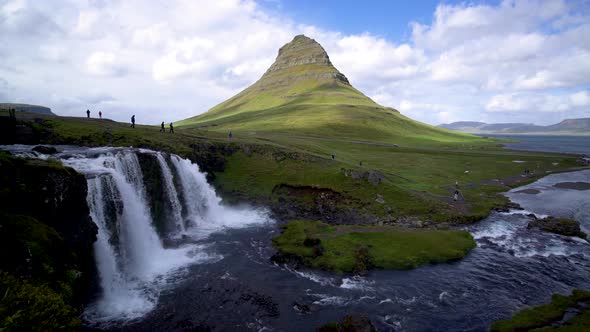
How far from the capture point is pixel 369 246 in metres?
41.6

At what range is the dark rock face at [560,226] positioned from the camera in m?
48.1

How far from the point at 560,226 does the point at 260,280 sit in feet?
155

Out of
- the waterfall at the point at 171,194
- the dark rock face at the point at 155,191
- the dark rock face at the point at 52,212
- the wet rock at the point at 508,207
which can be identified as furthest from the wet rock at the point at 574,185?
the dark rock face at the point at 52,212

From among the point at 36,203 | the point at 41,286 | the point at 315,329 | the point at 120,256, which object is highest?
the point at 36,203

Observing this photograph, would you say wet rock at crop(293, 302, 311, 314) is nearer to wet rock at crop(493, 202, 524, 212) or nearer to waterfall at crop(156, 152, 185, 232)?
waterfall at crop(156, 152, 185, 232)

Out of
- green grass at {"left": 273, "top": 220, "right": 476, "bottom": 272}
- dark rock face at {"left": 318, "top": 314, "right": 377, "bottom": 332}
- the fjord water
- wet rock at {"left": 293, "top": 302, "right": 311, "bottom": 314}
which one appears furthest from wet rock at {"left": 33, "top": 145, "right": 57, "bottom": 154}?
dark rock face at {"left": 318, "top": 314, "right": 377, "bottom": 332}

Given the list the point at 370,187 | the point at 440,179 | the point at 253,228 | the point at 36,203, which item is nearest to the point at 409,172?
the point at 440,179

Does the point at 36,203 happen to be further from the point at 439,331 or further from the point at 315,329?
the point at 439,331

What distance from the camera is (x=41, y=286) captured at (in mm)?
20500

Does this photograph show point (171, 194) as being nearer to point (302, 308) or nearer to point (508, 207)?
point (302, 308)

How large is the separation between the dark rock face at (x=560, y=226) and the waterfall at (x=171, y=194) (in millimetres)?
55763

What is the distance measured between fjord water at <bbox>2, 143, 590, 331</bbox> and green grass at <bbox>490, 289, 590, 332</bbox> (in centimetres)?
140

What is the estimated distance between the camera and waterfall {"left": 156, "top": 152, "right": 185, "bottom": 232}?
4906 cm

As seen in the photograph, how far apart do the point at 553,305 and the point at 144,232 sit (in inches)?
1716
